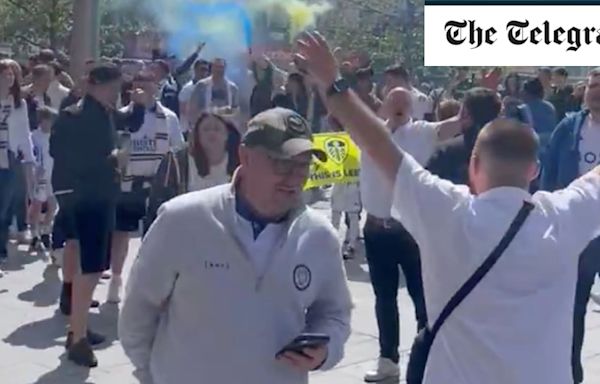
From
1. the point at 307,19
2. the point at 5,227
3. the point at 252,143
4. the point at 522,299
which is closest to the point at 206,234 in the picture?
the point at 252,143

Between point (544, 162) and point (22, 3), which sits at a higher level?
point (22, 3)

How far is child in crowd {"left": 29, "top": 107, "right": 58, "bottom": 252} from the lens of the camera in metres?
11.3

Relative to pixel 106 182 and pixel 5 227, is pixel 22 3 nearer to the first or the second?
pixel 5 227

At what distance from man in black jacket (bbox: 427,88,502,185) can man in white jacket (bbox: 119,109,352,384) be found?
3.17m

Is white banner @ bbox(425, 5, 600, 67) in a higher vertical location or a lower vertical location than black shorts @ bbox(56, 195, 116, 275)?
higher

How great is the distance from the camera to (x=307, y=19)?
1705 centimetres

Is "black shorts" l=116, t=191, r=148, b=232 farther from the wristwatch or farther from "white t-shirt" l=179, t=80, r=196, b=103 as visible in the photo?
the wristwatch

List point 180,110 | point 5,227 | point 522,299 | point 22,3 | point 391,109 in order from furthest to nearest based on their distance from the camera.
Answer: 1. point 22,3
2. point 180,110
3. point 5,227
4. point 391,109
5. point 522,299

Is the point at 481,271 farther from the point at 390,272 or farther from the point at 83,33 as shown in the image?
the point at 83,33

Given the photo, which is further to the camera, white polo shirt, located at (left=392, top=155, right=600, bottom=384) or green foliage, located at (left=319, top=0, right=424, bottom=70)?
green foliage, located at (left=319, top=0, right=424, bottom=70)

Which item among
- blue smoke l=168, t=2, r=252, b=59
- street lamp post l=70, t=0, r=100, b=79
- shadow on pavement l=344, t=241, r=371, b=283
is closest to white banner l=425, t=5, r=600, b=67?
shadow on pavement l=344, t=241, r=371, b=283

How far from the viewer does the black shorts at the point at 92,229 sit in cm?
736

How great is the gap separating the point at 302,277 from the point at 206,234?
0.32 metres

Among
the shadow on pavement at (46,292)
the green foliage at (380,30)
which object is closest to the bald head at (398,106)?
the shadow on pavement at (46,292)
